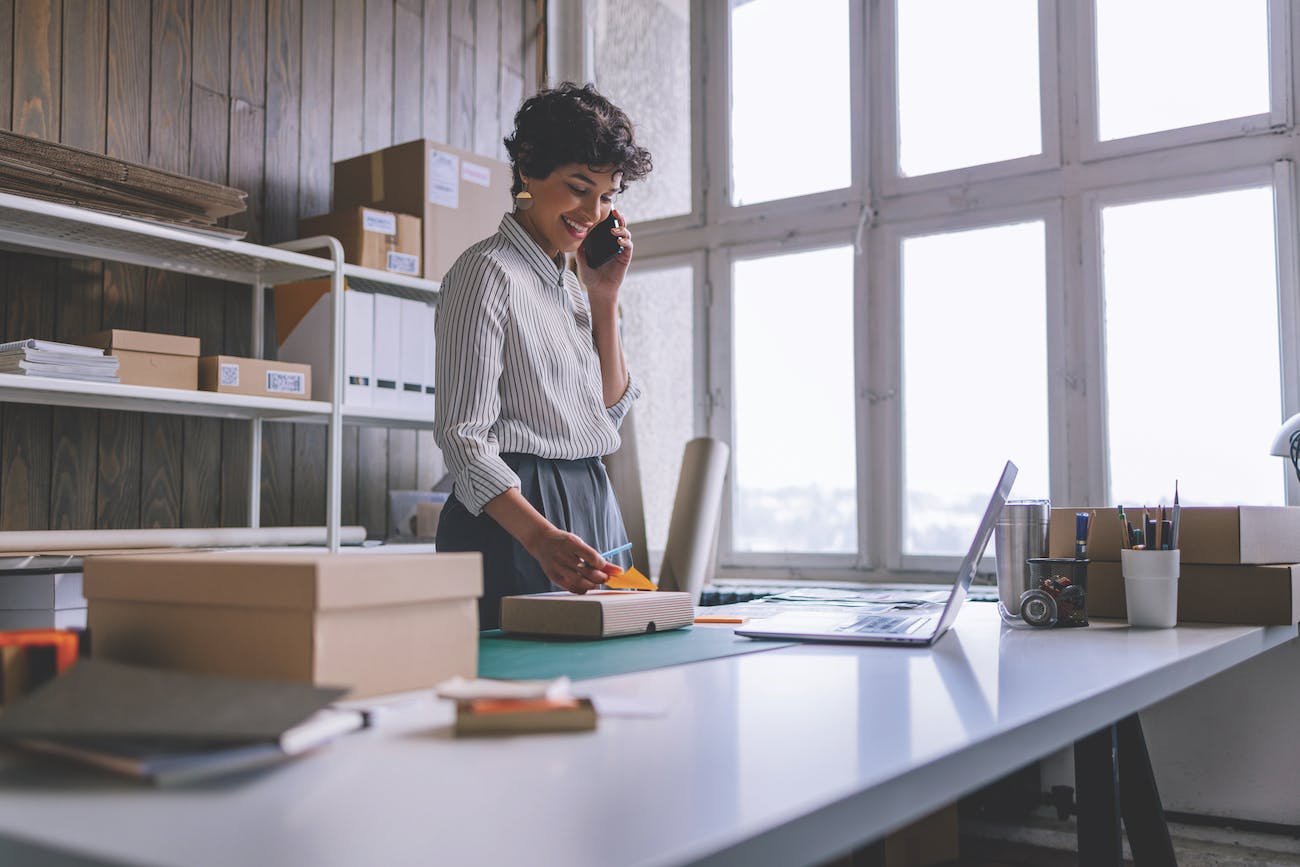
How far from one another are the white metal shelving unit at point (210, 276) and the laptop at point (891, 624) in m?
1.56

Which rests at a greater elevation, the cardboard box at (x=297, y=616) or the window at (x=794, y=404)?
the window at (x=794, y=404)

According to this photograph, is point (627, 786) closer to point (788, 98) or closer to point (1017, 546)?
point (1017, 546)

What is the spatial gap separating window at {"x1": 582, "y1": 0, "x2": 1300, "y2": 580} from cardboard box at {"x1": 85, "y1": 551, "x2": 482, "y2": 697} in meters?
2.33

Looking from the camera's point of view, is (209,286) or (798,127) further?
(798,127)

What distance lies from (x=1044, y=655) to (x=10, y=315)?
2.31 meters

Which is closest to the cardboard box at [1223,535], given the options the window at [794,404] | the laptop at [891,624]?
the laptop at [891,624]

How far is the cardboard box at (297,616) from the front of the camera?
0.75m

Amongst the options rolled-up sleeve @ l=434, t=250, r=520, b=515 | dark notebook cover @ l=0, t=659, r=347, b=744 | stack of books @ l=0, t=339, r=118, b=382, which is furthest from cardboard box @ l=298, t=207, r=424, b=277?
dark notebook cover @ l=0, t=659, r=347, b=744

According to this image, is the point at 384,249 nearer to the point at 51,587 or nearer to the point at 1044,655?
the point at 51,587

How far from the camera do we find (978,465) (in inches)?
120

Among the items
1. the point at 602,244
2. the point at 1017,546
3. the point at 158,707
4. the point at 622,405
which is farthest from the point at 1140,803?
the point at 158,707

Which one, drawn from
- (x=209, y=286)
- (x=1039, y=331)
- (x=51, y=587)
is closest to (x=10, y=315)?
(x=209, y=286)

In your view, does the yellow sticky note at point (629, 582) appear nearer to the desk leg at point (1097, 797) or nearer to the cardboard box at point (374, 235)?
the desk leg at point (1097, 797)

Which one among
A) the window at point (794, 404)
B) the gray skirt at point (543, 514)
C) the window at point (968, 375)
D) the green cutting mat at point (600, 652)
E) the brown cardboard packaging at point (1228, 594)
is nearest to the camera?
the green cutting mat at point (600, 652)
